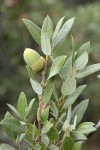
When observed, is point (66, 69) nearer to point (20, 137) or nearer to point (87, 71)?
point (87, 71)

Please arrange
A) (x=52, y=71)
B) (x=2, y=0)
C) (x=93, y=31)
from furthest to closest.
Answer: (x=2, y=0), (x=93, y=31), (x=52, y=71)

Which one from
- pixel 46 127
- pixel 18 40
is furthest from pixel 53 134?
pixel 18 40

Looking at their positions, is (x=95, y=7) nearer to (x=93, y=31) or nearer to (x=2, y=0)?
(x=93, y=31)

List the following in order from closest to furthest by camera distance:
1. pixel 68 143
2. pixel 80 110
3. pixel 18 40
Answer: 1. pixel 68 143
2. pixel 80 110
3. pixel 18 40

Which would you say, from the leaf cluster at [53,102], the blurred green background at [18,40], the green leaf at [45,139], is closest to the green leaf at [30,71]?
the leaf cluster at [53,102]

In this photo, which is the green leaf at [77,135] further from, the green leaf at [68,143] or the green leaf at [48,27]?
the green leaf at [48,27]

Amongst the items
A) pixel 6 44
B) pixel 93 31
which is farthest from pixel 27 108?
pixel 6 44
